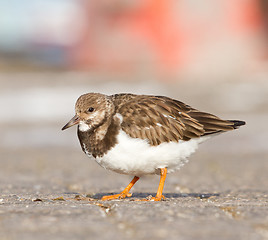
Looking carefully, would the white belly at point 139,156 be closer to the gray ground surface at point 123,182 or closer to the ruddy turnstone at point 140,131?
the ruddy turnstone at point 140,131

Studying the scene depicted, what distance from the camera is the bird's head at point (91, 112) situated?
16.3 ft

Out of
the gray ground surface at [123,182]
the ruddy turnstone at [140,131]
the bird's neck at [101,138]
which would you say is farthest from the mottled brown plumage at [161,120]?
the gray ground surface at [123,182]

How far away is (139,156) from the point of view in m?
4.70

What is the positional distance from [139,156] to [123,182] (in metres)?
2.67

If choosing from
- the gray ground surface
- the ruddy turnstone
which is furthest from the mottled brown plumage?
the gray ground surface

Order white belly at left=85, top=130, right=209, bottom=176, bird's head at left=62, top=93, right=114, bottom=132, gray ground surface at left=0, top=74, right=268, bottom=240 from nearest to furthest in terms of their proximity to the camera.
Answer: gray ground surface at left=0, top=74, right=268, bottom=240 → white belly at left=85, top=130, right=209, bottom=176 → bird's head at left=62, top=93, right=114, bottom=132

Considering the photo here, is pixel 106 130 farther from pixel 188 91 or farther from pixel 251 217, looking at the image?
pixel 188 91

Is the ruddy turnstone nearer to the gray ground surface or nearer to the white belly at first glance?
the white belly

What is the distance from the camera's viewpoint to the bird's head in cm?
497

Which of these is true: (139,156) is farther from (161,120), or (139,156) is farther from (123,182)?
(123,182)

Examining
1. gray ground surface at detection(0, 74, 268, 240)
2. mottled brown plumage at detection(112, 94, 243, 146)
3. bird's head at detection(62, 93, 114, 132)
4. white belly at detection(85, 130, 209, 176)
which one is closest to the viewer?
gray ground surface at detection(0, 74, 268, 240)

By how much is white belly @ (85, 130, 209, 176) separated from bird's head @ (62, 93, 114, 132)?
0.33 m

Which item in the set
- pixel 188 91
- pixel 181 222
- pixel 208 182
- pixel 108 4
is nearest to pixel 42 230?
pixel 181 222

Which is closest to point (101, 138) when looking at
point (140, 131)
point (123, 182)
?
A: point (140, 131)
